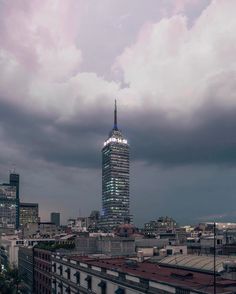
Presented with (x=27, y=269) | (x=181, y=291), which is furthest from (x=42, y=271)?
(x=181, y=291)

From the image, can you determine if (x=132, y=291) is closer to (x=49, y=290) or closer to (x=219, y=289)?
(x=219, y=289)

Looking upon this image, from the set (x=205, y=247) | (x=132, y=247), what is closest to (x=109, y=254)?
(x=132, y=247)

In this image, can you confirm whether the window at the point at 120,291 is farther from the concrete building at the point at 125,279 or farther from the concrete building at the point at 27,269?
the concrete building at the point at 27,269

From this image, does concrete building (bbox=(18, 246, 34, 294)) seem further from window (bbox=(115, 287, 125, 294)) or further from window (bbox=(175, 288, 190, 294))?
window (bbox=(175, 288, 190, 294))

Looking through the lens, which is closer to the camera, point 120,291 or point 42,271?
point 120,291

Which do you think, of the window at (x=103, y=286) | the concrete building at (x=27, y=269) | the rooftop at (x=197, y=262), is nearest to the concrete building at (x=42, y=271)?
the concrete building at (x=27, y=269)

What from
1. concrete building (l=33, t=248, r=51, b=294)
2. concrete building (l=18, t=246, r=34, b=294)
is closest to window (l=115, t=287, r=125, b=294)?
concrete building (l=33, t=248, r=51, b=294)

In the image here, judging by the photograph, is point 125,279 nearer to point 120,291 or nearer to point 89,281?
point 120,291

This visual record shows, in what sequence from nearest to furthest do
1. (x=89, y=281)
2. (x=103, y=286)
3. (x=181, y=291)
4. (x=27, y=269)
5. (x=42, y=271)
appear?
1. (x=181, y=291)
2. (x=103, y=286)
3. (x=89, y=281)
4. (x=42, y=271)
5. (x=27, y=269)
